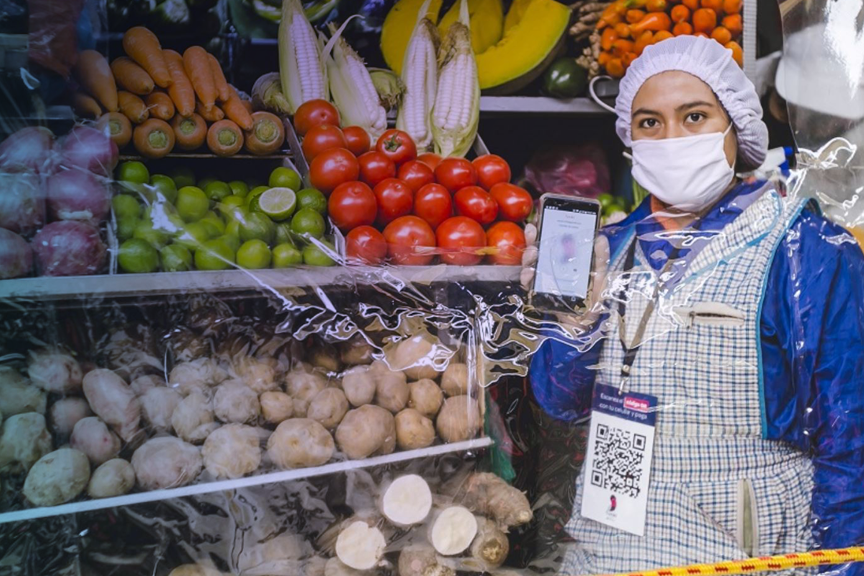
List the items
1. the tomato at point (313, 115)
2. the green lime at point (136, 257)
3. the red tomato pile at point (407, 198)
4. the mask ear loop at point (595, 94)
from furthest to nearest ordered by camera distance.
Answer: the mask ear loop at point (595, 94) < the tomato at point (313, 115) < the red tomato pile at point (407, 198) < the green lime at point (136, 257)

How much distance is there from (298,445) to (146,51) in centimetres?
102

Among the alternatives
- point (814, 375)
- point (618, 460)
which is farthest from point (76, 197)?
point (814, 375)

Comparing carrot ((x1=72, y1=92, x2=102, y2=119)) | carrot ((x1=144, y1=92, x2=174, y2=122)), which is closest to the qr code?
carrot ((x1=144, y1=92, x2=174, y2=122))

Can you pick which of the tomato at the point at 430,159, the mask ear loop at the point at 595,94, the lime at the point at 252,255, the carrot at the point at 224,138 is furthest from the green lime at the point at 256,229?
the mask ear loop at the point at 595,94

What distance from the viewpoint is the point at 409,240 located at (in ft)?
5.37

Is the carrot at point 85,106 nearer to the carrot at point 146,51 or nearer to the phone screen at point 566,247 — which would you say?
the carrot at point 146,51

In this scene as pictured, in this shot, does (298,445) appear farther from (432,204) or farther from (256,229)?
(432,204)

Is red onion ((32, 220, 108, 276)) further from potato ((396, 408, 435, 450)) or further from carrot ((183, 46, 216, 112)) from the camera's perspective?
potato ((396, 408, 435, 450))

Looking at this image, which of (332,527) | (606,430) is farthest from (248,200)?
(606,430)

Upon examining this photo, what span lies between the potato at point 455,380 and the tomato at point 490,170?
1.78 feet

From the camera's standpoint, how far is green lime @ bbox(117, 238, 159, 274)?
4.61ft

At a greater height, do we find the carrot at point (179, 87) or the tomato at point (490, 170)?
the carrot at point (179, 87)

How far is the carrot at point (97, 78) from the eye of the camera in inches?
59.8

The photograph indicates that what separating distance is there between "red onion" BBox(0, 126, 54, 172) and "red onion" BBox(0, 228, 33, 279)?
0.52ft
